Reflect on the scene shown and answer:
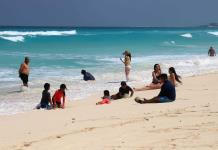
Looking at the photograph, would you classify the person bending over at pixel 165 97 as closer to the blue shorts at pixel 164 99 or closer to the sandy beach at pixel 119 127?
the blue shorts at pixel 164 99

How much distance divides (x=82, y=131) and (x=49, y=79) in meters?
10.9

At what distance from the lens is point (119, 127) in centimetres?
788

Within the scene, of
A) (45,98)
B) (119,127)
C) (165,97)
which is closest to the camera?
(119,127)

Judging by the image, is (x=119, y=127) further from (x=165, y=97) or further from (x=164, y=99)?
(x=165, y=97)

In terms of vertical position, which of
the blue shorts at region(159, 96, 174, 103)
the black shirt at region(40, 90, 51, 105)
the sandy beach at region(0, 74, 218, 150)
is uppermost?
the black shirt at region(40, 90, 51, 105)

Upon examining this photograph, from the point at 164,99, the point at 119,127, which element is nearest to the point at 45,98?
the point at 164,99

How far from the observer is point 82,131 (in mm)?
7660

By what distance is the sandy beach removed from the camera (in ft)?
21.6

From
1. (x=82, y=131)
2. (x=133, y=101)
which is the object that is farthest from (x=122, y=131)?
(x=133, y=101)

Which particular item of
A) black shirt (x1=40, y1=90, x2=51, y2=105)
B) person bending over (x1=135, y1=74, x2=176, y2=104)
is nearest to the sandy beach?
person bending over (x1=135, y1=74, x2=176, y2=104)

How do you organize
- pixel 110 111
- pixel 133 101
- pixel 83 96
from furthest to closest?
pixel 83 96 → pixel 133 101 → pixel 110 111

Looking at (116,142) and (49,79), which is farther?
(49,79)

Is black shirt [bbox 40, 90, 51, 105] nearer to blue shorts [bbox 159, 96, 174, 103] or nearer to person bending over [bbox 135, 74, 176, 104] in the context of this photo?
person bending over [bbox 135, 74, 176, 104]

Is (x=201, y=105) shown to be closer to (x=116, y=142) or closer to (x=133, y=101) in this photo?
(x=133, y=101)
